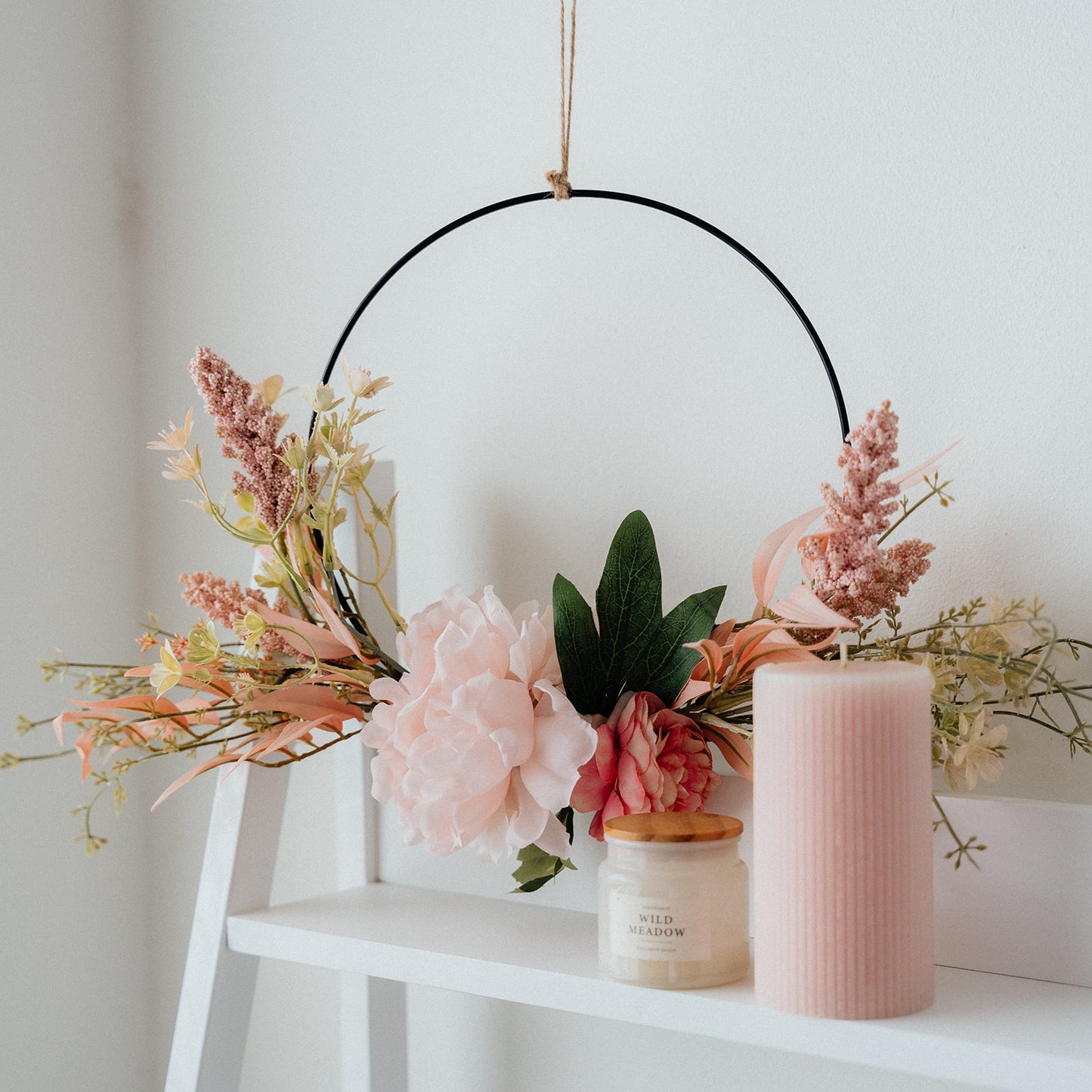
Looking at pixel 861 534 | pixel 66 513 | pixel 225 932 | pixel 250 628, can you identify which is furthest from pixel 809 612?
pixel 66 513

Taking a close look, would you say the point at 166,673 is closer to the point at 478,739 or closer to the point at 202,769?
the point at 202,769

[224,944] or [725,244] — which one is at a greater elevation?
[725,244]

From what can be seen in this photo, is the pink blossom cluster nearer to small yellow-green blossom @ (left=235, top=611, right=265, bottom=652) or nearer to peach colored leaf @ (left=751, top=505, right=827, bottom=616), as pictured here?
small yellow-green blossom @ (left=235, top=611, right=265, bottom=652)

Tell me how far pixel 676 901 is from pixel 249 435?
0.93 feet

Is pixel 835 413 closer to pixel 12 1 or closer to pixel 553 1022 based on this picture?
pixel 553 1022

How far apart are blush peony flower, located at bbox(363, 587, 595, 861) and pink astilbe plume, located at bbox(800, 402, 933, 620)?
0.12m

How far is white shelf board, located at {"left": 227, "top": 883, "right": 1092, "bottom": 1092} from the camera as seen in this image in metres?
0.39

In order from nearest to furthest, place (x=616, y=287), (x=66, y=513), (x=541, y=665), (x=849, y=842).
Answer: (x=849, y=842)
(x=541, y=665)
(x=616, y=287)
(x=66, y=513)

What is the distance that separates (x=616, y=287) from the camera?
24.8 inches

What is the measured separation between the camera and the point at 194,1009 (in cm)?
59

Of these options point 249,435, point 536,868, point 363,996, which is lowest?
point 363,996

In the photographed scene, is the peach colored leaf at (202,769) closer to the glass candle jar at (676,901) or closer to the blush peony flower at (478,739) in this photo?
the blush peony flower at (478,739)

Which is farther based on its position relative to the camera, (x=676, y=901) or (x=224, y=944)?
(x=224, y=944)

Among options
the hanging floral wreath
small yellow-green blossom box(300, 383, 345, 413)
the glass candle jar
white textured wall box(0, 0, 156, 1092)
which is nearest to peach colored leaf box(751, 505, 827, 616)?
the hanging floral wreath
